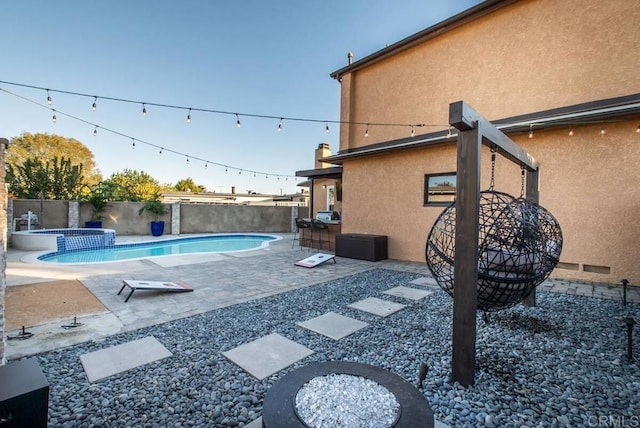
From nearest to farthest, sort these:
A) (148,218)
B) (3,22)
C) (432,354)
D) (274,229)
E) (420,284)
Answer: (432,354), (420,284), (3,22), (148,218), (274,229)

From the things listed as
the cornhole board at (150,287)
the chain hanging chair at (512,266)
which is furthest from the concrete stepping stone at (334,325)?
the cornhole board at (150,287)

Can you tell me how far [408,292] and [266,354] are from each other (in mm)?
3063

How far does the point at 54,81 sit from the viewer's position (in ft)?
29.0

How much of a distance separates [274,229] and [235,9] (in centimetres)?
1083

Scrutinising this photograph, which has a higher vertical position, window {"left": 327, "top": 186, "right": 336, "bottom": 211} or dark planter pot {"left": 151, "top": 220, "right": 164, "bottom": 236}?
window {"left": 327, "top": 186, "right": 336, "bottom": 211}

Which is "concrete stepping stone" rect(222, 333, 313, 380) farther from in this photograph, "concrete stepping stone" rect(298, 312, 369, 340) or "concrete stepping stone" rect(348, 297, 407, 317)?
"concrete stepping stone" rect(348, 297, 407, 317)

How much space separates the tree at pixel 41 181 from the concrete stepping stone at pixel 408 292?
16.2 m

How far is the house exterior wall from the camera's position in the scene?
5500 millimetres

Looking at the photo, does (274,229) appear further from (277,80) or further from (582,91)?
(582,91)

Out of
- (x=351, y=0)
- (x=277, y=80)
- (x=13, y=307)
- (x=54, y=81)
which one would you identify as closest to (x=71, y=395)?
(x=13, y=307)

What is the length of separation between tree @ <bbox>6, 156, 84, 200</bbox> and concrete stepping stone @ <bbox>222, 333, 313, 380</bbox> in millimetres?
15727

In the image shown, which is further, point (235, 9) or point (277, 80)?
point (277, 80)

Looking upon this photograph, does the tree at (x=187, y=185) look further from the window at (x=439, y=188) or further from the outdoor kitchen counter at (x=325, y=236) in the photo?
the window at (x=439, y=188)

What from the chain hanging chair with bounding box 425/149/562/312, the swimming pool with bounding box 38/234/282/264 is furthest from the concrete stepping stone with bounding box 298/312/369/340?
the swimming pool with bounding box 38/234/282/264
